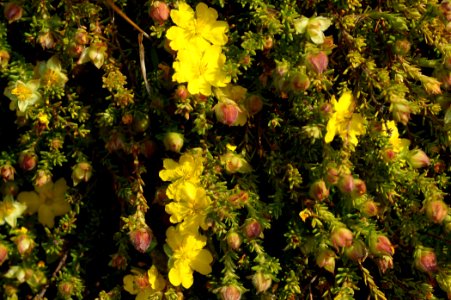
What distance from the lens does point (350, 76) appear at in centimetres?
180

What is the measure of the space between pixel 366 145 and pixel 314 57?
29 cm

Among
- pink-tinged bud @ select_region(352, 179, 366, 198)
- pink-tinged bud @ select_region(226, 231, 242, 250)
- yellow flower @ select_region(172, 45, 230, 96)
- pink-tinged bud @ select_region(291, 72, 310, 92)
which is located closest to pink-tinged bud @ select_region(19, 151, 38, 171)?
yellow flower @ select_region(172, 45, 230, 96)

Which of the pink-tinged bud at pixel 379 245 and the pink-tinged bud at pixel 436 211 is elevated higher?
the pink-tinged bud at pixel 436 211

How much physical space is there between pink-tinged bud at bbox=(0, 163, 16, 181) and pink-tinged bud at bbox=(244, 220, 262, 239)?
0.63m

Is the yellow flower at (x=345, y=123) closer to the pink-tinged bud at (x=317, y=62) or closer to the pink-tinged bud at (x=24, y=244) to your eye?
the pink-tinged bud at (x=317, y=62)

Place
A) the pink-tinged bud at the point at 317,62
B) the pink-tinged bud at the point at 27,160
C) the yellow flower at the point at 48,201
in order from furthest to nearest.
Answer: the yellow flower at the point at 48,201, the pink-tinged bud at the point at 27,160, the pink-tinged bud at the point at 317,62

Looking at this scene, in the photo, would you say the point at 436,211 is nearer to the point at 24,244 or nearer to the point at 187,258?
the point at 187,258

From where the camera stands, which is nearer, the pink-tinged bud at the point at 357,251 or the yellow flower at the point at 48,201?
the pink-tinged bud at the point at 357,251

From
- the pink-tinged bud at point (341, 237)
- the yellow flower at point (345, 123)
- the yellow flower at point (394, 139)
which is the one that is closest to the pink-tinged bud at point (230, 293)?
the pink-tinged bud at point (341, 237)

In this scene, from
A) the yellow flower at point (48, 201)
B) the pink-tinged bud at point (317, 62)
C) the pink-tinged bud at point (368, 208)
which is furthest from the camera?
the yellow flower at point (48, 201)

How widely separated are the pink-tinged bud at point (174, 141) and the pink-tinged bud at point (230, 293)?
1.13 feet

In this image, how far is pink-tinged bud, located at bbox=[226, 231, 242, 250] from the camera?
165 cm

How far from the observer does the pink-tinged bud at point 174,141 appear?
172cm

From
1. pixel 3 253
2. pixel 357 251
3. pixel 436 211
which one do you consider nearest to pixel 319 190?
pixel 357 251
